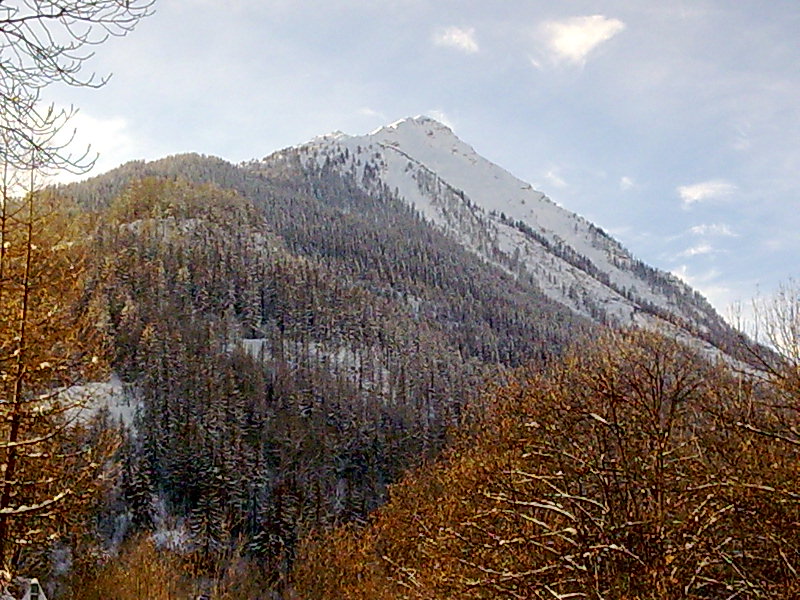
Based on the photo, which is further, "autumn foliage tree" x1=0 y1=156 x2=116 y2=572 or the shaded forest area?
the shaded forest area

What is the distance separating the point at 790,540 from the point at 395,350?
95.8 m

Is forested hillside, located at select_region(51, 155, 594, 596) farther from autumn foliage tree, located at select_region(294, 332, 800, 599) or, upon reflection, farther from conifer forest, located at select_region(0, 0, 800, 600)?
autumn foliage tree, located at select_region(294, 332, 800, 599)

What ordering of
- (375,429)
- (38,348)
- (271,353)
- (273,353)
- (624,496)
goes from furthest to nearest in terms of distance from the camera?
(271,353) < (273,353) < (375,429) < (624,496) < (38,348)

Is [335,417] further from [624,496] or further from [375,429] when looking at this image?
[624,496]

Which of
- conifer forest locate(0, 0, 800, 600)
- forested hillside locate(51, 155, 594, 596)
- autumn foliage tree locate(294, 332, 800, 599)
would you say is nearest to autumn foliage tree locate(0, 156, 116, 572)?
conifer forest locate(0, 0, 800, 600)

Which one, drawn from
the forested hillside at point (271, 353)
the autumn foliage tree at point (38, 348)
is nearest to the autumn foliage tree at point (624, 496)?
the autumn foliage tree at point (38, 348)

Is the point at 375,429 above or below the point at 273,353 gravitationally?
below

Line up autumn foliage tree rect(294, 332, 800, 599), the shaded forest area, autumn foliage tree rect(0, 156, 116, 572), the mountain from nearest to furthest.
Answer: autumn foliage tree rect(0, 156, 116, 572), autumn foliage tree rect(294, 332, 800, 599), the shaded forest area, the mountain

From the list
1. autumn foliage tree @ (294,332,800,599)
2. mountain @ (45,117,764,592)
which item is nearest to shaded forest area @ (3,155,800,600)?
autumn foliage tree @ (294,332,800,599)

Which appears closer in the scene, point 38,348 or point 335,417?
point 38,348

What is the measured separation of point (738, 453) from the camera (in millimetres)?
10992

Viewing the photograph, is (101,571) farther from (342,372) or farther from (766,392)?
(342,372)

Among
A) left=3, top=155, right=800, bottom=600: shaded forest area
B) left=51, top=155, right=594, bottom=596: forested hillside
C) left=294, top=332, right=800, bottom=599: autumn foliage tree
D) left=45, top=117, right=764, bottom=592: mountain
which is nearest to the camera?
left=294, top=332, right=800, bottom=599: autumn foliage tree

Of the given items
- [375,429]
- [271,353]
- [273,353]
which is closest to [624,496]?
[375,429]
